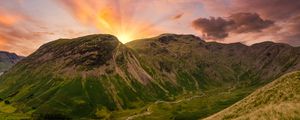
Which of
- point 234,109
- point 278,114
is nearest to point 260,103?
point 234,109

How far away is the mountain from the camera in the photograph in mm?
42381

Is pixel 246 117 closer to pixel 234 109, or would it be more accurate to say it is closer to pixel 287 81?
pixel 234 109

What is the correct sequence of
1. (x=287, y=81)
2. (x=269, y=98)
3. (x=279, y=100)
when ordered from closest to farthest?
(x=279, y=100) → (x=269, y=98) → (x=287, y=81)

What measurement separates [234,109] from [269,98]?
732 cm

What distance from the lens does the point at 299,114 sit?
40.8 meters

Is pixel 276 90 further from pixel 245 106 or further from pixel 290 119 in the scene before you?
pixel 290 119

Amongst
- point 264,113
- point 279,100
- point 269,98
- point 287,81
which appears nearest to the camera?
point 264,113

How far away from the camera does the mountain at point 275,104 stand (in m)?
42.4

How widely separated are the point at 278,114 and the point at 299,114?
2.62 meters

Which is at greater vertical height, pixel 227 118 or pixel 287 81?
pixel 287 81

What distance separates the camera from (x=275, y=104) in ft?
155

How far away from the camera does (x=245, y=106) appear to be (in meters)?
55.1

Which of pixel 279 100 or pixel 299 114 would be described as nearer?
pixel 299 114

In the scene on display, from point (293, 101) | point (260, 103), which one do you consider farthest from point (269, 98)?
point (293, 101)
